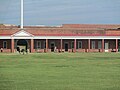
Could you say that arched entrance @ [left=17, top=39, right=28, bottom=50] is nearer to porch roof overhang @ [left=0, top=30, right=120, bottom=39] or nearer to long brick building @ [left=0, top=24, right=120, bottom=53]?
long brick building @ [left=0, top=24, right=120, bottom=53]

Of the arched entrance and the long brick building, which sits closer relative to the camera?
the long brick building

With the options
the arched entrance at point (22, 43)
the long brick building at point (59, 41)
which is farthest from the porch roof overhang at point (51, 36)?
the arched entrance at point (22, 43)

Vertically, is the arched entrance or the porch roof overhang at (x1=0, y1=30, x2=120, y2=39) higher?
the porch roof overhang at (x1=0, y1=30, x2=120, y2=39)

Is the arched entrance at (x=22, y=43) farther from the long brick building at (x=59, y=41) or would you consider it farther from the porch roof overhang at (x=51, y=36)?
the porch roof overhang at (x=51, y=36)

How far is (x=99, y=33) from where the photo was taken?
253 feet

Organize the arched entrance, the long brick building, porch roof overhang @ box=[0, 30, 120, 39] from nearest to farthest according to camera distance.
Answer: porch roof overhang @ box=[0, 30, 120, 39] < the long brick building < the arched entrance

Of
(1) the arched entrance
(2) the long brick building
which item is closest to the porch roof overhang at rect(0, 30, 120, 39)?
(2) the long brick building

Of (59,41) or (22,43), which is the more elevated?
(59,41)

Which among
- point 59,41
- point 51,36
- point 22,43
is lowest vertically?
point 22,43

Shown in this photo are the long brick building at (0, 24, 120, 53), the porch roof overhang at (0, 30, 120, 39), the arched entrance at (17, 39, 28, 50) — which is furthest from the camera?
the arched entrance at (17, 39, 28, 50)

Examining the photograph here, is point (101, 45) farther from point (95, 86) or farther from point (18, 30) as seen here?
point (95, 86)

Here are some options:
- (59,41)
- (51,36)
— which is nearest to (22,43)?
(51,36)

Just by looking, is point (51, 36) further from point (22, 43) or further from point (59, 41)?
point (22, 43)

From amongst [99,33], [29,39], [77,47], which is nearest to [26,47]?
[29,39]
